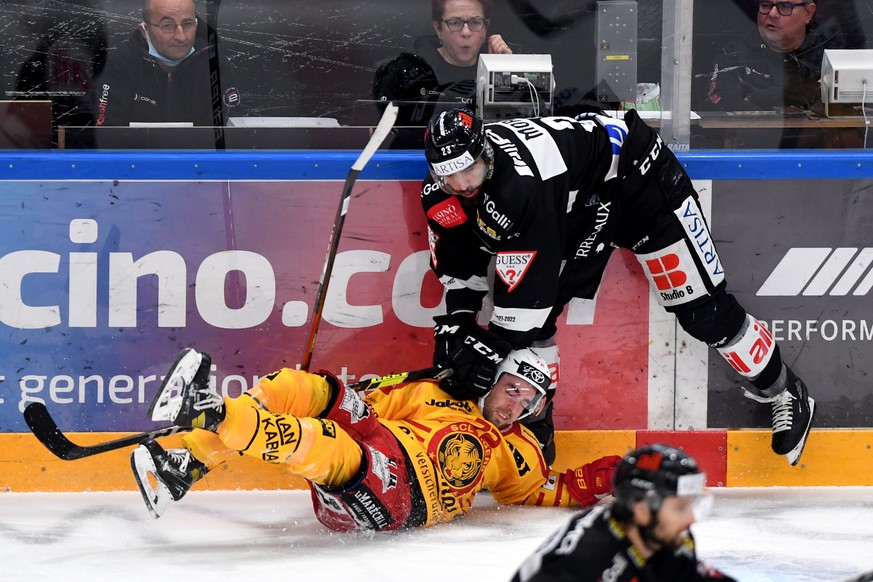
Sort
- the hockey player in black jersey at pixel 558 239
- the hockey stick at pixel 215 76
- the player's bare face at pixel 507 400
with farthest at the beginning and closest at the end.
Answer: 1. the hockey stick at pixel 215 76
2. the player's bare face at pixel 507 400
3. the hockey player in black jersey at pixel 558 239

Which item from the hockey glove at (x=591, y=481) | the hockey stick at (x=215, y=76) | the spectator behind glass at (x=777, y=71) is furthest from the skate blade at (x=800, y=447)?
the hockey stick at (x=215, y=76)

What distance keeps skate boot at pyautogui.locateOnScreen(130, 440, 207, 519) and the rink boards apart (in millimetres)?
809

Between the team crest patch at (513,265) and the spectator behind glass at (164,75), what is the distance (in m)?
1.18

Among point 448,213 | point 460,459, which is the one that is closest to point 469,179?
point 448,213

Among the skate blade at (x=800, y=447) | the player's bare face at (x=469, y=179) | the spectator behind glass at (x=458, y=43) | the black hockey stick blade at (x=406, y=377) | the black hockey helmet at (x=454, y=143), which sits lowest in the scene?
the skate blade at (x=800, y=447)

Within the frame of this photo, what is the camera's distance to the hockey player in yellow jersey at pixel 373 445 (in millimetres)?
3404

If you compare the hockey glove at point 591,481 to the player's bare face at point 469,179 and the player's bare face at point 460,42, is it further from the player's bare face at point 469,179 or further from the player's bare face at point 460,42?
the player's bare face at point 460,42

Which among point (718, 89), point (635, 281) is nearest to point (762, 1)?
point (718, 89)

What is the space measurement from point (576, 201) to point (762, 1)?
1064 mm

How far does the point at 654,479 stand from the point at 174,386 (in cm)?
154

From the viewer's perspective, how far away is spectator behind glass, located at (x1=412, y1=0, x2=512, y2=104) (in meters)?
4.39

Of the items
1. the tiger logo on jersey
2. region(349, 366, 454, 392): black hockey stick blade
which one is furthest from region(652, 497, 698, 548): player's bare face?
region(349, 366, 454, 392): black hockey stick blade

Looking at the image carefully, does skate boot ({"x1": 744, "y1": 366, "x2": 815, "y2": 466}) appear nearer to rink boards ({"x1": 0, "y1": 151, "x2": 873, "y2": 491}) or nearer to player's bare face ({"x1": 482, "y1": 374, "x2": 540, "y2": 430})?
rink boards ({"x1": 0, "y1": 151, "x2": 873, "y2": 491})

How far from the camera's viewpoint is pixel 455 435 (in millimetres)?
3840
